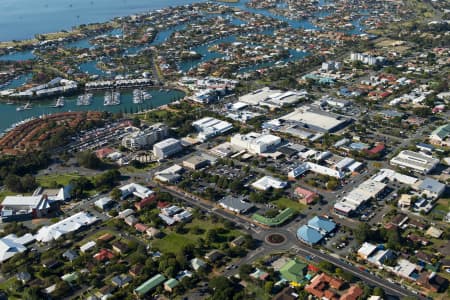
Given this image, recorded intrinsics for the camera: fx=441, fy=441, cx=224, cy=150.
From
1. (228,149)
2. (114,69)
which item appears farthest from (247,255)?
(114,69)

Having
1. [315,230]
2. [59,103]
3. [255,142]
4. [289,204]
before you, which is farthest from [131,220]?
[59,103]

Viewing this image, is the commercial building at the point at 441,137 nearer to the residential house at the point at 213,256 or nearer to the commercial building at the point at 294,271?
the commercial building at the point at 294,271

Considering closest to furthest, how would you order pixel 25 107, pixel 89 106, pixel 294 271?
pixel 294 271, pixel 25 107, pixel 89 106

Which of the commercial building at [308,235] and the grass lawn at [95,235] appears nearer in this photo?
the commercial building at [308,235]

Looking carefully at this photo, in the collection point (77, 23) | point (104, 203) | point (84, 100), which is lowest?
point (104, 203)

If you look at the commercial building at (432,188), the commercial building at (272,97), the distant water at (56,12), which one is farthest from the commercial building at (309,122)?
the distant water at (56,12)

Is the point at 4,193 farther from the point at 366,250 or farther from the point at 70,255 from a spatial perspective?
the point at 366,250
